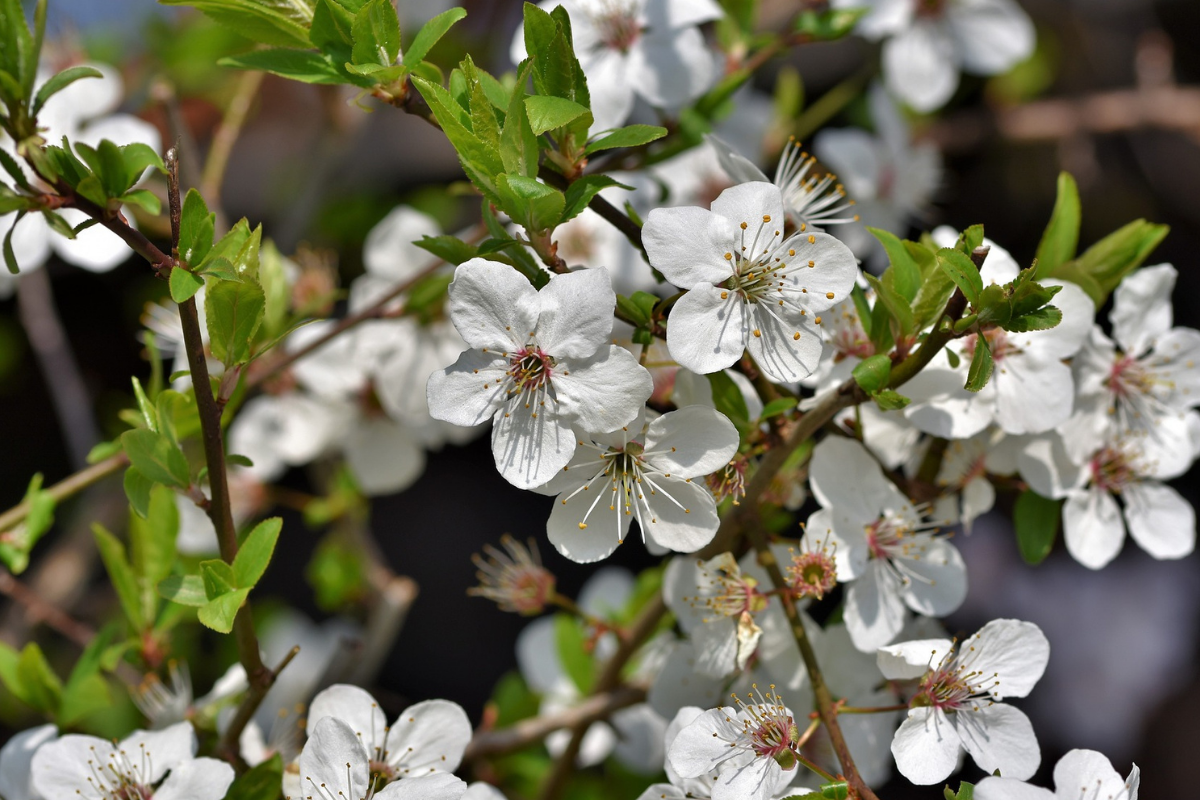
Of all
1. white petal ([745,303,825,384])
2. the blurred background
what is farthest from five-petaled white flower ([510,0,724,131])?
the blurred background

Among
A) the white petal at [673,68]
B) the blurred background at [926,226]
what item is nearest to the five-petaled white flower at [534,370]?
the white petal at [673,68]

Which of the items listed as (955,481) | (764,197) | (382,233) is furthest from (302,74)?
(955,481)

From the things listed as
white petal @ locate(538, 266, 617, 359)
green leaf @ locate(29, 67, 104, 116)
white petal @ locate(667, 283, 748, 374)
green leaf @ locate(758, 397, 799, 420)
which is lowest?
green leaf @ locate(758, 397, 799, 420)

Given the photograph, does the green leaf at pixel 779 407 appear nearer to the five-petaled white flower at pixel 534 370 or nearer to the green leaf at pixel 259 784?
the five-petaled white flower at pixel 534 370

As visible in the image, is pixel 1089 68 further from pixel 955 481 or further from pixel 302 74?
pixel 302 74

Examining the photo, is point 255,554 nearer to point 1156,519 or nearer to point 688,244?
point 688,244

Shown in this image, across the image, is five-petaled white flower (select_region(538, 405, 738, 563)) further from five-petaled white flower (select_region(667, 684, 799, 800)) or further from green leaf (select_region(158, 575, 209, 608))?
green leaf (select_region(158, 575, 209, 608))
